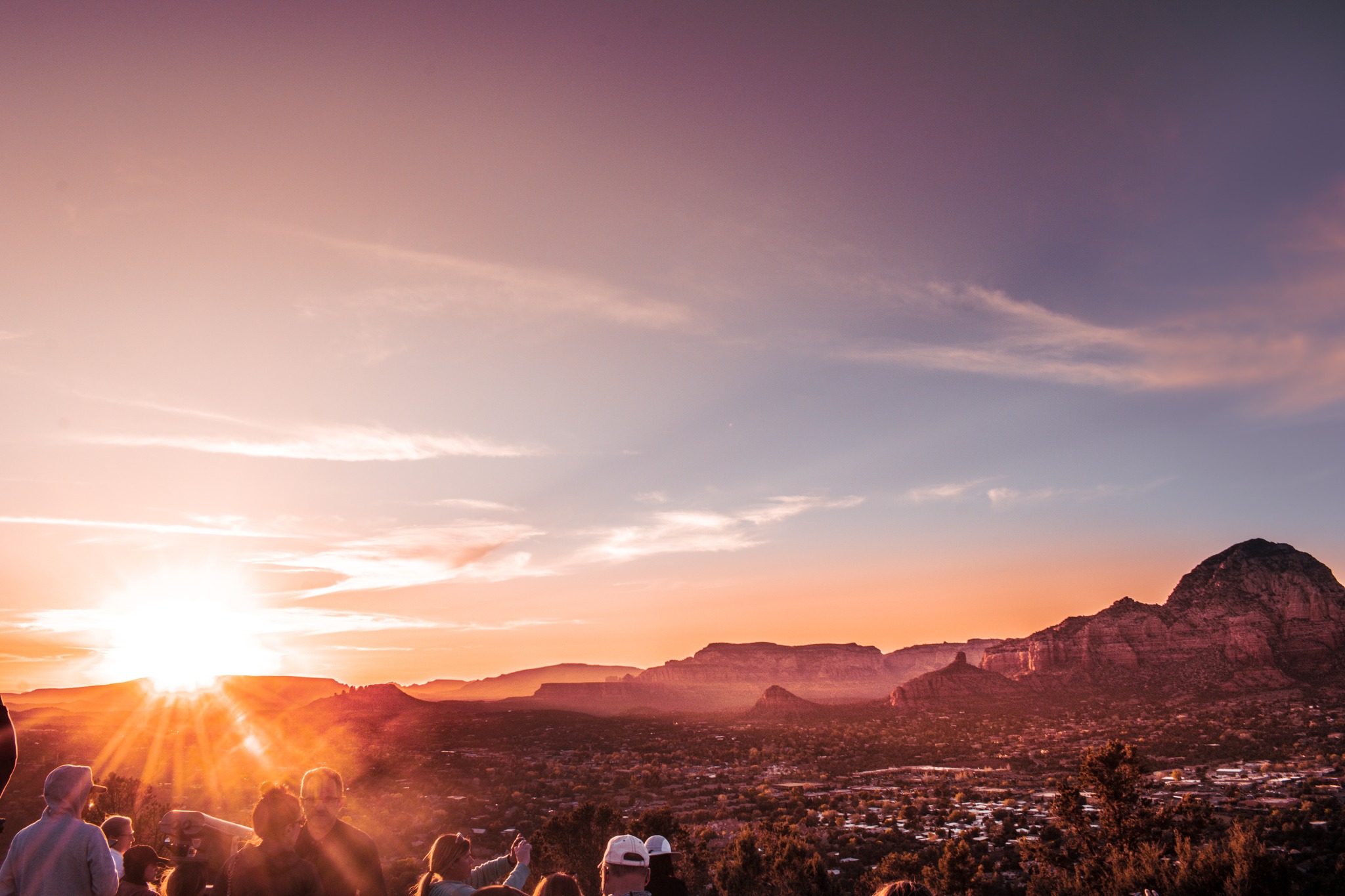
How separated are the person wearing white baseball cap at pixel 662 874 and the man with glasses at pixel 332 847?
282 centimetres

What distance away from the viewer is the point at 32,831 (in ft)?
14.4

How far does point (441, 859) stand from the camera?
481cm

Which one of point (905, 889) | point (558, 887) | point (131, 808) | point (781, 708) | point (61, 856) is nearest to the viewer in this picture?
point (905, 889)

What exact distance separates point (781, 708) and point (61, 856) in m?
134

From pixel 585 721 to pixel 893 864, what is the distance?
80.5m

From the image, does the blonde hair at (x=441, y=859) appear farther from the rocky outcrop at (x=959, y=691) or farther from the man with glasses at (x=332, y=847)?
the rocky outcrop at (x=959, y=691)

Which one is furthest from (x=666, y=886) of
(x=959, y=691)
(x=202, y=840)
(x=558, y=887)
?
(x=959, y=691)

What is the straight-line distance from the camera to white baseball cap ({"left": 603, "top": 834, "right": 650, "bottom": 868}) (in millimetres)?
4711

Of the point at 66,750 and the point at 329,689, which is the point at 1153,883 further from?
the point at 329,689

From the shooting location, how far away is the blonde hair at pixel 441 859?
4.72 m

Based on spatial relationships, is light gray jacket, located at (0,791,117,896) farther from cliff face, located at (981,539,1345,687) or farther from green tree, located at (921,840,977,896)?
cliff face, located at (981,539,1345,687)

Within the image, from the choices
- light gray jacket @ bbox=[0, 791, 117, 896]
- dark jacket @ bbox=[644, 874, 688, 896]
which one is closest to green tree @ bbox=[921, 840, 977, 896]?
dark jacket @ bbox=[644, 874, 688, 896]

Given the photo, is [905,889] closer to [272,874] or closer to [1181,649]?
[272,874]

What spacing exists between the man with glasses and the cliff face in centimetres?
11269
